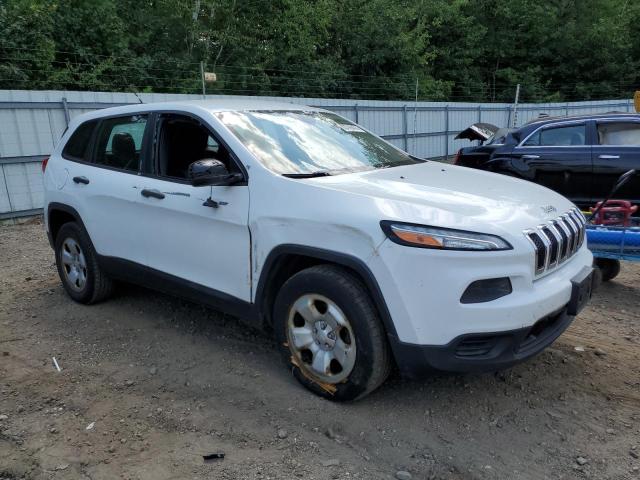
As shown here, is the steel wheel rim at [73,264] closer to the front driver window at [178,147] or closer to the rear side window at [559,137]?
the front driver window at [178,147]

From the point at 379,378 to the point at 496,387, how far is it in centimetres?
90

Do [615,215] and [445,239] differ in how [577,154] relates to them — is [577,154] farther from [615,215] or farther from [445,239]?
[445,239]

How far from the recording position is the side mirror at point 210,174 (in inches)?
132

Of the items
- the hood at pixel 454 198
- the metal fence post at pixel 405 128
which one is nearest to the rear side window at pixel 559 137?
the hood at pixel 454 198

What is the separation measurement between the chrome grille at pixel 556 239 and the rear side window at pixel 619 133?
4123 millimetres

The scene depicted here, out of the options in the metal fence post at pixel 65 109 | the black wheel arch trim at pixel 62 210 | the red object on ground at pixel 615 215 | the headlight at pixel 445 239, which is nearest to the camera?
the headlight at pixel 445 239

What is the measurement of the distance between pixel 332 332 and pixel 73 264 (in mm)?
3052

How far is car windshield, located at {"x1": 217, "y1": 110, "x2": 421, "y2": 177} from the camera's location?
353 centimetres

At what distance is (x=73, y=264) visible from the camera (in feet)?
16.5

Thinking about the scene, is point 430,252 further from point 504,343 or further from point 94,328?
point 94,328

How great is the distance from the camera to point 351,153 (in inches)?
155

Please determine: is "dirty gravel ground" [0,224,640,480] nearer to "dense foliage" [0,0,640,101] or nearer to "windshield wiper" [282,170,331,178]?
"windshield wiper" [282,170,331,178]

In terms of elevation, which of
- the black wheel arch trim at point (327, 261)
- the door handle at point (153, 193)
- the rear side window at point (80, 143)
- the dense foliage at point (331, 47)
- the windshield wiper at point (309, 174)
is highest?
the dense foliage at point (331, 47)

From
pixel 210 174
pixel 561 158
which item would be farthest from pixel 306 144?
pixel 561 158
